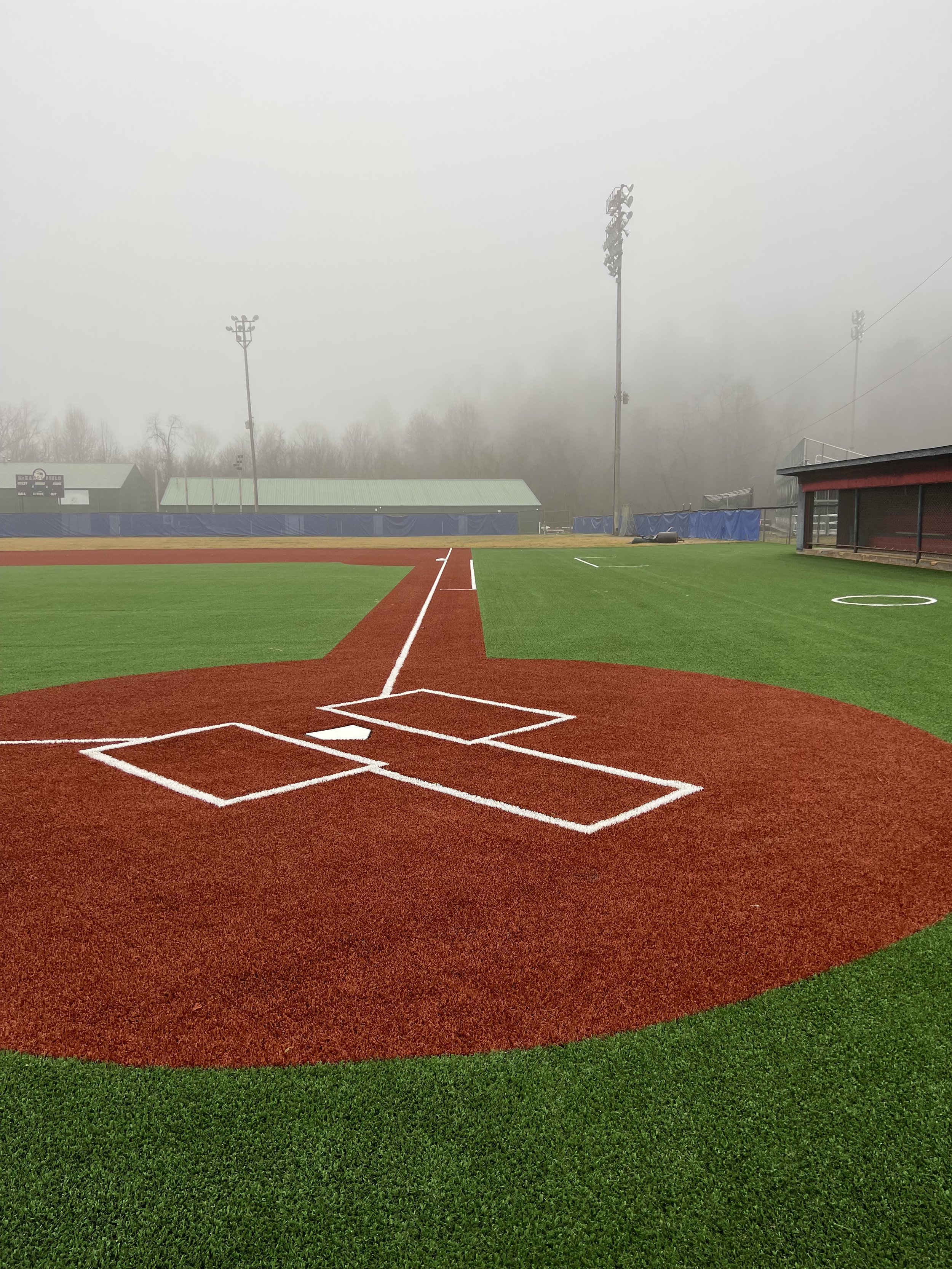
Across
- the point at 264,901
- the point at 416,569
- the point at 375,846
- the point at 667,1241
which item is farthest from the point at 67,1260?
the point at 416,569

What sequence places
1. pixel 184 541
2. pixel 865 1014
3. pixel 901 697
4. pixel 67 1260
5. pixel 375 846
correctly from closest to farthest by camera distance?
pixel 67 1260, pixel 865 1014, pixel 375 846, pixel 901 697, pixel 184 541

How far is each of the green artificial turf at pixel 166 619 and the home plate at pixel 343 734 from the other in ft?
12.3

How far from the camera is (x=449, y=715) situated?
23.9ft

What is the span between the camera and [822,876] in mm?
3990

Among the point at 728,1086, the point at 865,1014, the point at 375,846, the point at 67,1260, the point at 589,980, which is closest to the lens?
the point at 67,1260

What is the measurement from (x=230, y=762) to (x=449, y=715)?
7.13ft

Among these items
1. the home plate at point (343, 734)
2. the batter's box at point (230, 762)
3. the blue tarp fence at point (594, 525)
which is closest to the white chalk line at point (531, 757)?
the home plate at point (343, 734)

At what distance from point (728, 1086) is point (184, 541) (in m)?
56.0

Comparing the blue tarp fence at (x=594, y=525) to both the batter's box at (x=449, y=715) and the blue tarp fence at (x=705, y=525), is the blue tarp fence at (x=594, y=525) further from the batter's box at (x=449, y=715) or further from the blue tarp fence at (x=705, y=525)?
the batter's box at (x=449, y=715)

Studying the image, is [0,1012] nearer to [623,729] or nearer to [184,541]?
[623,729]

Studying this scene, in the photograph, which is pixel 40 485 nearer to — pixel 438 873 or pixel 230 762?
pixel 230 762

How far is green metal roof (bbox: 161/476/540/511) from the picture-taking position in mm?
76250

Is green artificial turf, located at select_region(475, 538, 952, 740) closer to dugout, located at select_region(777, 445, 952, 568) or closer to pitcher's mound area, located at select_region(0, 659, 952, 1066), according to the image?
pitcher's mound area, located at select_region(0, 659, 952, 1066)

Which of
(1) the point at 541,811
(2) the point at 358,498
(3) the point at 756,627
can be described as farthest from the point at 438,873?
(2) the point at 358,498
